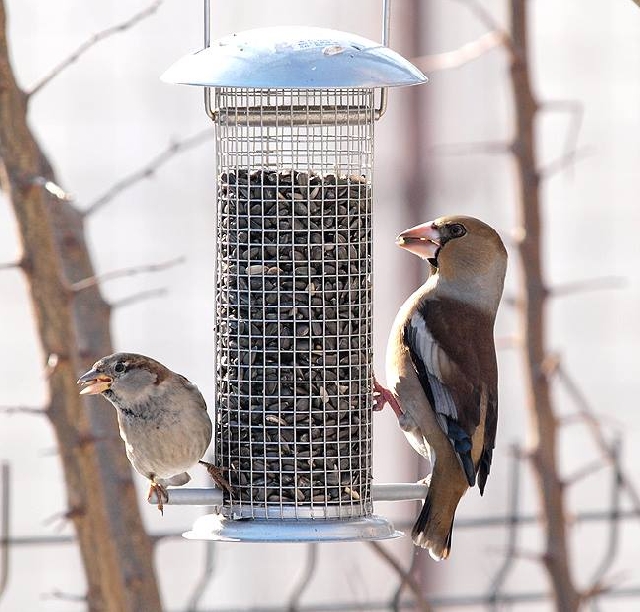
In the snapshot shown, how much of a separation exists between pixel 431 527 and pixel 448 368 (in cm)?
54

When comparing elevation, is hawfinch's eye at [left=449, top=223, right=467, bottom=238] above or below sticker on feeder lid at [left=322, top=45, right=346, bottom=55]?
below

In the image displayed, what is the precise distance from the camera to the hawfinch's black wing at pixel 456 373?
479cm

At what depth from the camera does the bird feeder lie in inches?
178

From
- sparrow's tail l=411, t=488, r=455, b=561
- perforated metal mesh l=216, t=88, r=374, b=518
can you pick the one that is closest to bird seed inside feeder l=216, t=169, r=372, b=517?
perforated metal mesh l=216, t=88, r=374, b=518

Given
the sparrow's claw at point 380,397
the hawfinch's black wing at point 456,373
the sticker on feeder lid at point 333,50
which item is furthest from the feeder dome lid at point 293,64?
the sparrow's claw at point 380,397

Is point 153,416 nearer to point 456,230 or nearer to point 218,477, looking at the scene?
point 218,477

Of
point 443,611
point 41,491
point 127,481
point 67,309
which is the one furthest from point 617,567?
point 67,309

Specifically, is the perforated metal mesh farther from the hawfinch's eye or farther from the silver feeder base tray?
the hawfinch's eye

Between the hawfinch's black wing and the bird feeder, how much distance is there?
286 mm

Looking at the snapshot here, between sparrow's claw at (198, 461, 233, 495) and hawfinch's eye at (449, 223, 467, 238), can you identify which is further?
hawfinch's eye at (449, 223, 467, 238)

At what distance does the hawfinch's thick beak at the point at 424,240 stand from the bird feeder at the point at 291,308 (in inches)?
16.0

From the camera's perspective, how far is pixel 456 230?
199 inches

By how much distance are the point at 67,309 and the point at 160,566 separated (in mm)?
6160

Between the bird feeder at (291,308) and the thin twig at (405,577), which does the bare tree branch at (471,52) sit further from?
the thin twig at (405,577)
